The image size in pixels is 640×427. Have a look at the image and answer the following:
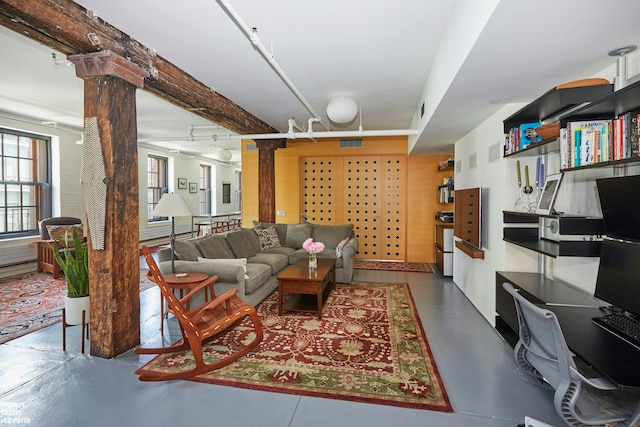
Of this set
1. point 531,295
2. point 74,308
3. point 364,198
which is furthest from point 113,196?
point 364,198

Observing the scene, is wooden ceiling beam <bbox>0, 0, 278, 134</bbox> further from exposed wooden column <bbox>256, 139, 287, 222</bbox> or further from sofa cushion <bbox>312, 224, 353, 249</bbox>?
sofa cushion <bbox>312, 224, 353, 249</bbox>

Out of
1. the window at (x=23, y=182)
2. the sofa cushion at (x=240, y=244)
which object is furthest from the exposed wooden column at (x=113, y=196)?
the window at (x=23, y=182)

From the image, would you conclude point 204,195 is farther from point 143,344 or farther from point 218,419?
point 218,419

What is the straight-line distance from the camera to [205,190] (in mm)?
11492

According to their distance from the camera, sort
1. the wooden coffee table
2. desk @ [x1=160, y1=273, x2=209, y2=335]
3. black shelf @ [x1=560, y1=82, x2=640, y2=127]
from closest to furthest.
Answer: black shelf @ [x1=560, y1=82, x2=640, y2=127]
desk @ [x1=160, y1=273, x2=209, y2=335]
the wooden coffee table

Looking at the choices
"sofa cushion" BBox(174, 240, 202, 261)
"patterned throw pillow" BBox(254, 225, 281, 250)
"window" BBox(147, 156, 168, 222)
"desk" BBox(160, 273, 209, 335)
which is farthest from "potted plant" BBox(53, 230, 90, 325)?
"window" BBox(147, 156, 168, 222)

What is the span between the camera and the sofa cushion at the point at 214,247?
416 cm

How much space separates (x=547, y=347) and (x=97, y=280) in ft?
10.7

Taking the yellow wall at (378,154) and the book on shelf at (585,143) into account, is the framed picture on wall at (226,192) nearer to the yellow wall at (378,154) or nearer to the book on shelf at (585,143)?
the yellow wall at (378,154)

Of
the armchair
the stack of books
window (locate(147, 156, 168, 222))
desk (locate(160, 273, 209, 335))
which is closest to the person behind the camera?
the stack of books

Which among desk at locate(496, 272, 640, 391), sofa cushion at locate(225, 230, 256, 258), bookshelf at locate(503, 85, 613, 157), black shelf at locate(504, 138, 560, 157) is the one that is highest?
bookshelf at locate(503, 85, 613, 157)

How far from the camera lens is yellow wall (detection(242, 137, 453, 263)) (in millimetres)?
6973

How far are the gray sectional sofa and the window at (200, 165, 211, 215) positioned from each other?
5.92m

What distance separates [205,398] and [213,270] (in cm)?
154
